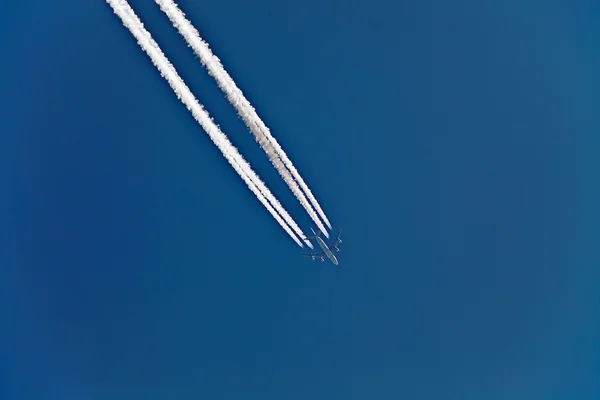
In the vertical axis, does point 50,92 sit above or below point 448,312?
above

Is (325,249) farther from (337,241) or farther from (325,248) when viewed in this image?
(337,241)

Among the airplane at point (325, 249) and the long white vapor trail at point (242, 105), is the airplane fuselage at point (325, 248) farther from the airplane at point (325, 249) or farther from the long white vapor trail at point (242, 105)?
the long white vapor trail at point (242, 105)

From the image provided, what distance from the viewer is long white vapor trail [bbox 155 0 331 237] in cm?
566

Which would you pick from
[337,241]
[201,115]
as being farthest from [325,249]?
[201,115]

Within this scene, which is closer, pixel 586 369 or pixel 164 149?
pixel 164 149

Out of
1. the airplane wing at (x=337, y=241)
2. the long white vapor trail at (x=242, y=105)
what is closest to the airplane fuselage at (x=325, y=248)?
the airplane wing at (x=337, y=241)

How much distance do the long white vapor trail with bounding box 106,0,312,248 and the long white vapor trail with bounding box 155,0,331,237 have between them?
348 millimetres

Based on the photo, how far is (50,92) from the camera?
590cm

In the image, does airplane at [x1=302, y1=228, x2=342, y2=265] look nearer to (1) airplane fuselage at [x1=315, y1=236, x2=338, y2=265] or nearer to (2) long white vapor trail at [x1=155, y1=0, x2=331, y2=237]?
(1) airplane fuselage at [x1=315, y1=236, x2=338, y2=265]

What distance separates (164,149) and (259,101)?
1.60 m

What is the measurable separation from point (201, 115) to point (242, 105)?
24.5 inches

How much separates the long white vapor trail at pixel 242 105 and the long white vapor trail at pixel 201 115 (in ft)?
1.14

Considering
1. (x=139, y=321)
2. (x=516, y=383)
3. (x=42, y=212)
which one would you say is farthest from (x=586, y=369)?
(x=42, y=212)

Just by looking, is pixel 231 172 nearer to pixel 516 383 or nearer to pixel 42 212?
pixel 42 212
